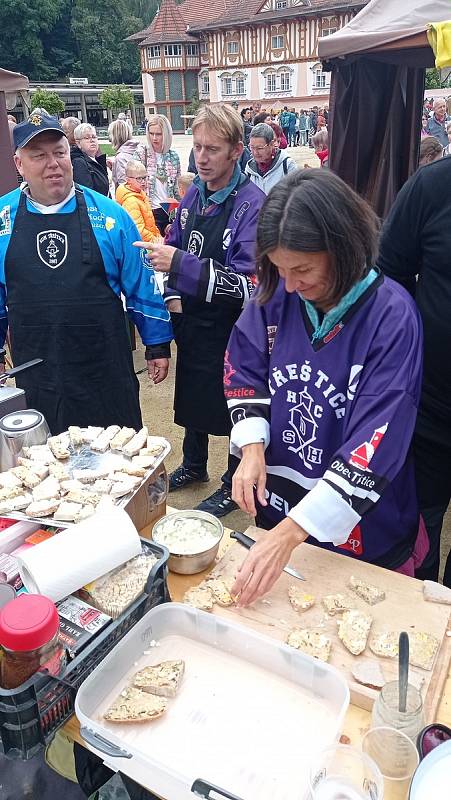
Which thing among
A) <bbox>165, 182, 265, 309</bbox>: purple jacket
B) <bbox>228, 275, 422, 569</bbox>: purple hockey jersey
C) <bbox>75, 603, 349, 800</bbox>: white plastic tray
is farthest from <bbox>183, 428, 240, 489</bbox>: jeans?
<bbox>75, 603, 349, 800</bbox>: white plastic tray

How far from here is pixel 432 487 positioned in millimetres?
2205

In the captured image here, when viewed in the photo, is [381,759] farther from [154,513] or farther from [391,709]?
[154,513]

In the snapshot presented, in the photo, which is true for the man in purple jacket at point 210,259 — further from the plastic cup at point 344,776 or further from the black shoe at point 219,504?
the plastic cup at point 344,776

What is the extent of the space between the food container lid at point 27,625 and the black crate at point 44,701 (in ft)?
0.27

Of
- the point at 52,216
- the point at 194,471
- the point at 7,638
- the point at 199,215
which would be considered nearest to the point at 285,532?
the point at 7,638

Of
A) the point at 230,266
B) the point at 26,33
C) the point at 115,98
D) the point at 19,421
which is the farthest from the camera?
the point at 26,33

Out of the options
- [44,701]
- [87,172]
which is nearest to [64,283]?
[44,701]

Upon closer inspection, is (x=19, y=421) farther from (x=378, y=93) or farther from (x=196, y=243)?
(x=378, y=93)

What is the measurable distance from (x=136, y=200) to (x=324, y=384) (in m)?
4.32

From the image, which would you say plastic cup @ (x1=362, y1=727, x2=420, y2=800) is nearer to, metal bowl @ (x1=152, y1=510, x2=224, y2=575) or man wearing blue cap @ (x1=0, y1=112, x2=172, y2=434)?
metal bowl @ (x1=152, y1=510, x2=224, y2=575)

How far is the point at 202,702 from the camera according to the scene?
4.09 ft

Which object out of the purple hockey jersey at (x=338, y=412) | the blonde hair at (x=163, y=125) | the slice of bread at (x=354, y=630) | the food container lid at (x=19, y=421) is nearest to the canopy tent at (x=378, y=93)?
the blonde hair at (x=163, y=125)

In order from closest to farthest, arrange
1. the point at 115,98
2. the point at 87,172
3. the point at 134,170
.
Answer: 1. the point at 134,170
2. the point at 87,172
3. the point at 115,98

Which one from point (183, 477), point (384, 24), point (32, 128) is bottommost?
point (183, 477)
